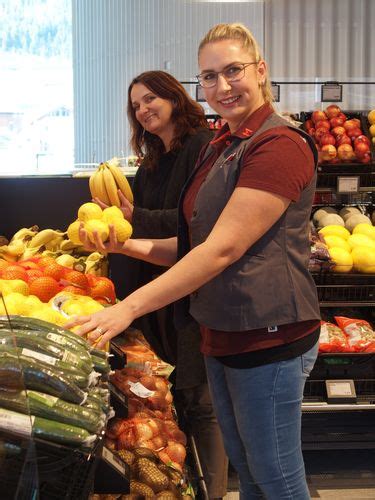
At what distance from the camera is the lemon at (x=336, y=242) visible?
133 inches

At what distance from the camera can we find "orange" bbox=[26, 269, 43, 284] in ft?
7.44

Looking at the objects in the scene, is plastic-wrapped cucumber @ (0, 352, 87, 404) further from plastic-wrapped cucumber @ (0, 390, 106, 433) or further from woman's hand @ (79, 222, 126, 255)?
woman's hand @ (79, 222, 126, 255)

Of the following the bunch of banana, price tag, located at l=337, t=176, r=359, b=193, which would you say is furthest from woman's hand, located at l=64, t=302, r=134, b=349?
price tag, located at l=337, t=176, r=359, b=193

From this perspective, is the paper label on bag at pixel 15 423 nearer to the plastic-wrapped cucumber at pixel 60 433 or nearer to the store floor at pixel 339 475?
the plastic-wrapped cucumber at pixel 60 433

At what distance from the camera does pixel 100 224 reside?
193 centimetres

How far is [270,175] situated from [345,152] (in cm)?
216

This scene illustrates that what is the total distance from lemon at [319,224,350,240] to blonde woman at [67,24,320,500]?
179 cm

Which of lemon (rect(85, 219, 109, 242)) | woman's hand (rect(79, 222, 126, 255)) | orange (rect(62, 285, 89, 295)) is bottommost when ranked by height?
orange (rect(62, 285, 89, 295))

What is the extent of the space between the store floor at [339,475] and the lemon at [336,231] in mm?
1130

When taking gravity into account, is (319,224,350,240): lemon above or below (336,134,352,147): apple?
below

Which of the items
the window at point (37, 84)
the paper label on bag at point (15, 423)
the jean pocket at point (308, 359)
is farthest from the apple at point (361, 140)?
the window at point (37, 84)

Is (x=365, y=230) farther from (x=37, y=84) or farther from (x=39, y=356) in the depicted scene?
(x=37, y=84)

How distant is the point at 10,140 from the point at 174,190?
6572 mm

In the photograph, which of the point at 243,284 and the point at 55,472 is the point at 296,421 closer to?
the point at 243,284
